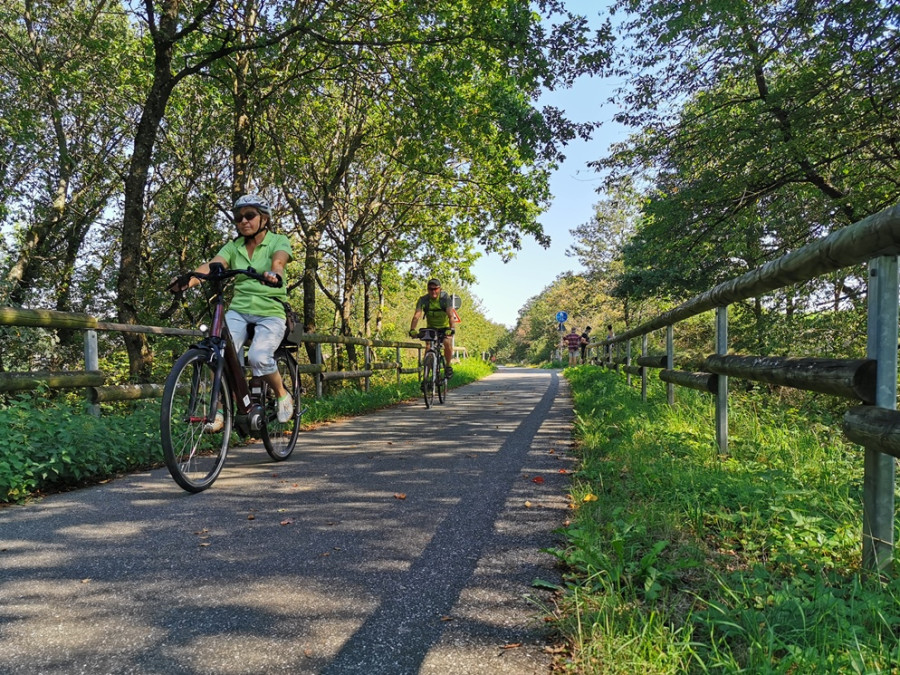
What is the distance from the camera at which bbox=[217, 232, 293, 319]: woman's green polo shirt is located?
3.90 meters

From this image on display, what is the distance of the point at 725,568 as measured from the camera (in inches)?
75.4

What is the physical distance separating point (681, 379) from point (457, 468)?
2.02m

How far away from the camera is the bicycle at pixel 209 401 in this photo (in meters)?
3.23

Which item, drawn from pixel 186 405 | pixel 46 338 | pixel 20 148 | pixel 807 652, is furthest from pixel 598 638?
pixel 20 148

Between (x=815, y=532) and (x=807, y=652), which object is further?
(x=815, y=532)

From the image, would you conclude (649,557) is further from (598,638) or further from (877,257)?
(877,257)

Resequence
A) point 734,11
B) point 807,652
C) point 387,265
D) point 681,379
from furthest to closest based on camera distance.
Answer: point 387,265
point 734,11
point 681,379
point 807,652

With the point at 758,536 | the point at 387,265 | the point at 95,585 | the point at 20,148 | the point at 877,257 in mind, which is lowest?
the point at 95,585

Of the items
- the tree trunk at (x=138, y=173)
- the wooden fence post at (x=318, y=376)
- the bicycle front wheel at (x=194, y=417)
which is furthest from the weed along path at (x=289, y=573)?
the wooden fence post at (x=318, y=376)

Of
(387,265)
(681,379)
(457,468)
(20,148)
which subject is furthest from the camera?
(387,265)

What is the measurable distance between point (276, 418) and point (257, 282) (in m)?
1.10

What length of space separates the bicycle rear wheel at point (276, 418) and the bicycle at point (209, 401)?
66mm

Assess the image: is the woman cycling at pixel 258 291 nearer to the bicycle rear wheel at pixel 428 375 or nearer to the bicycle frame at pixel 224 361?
the bicycle frame at pixel 224 361

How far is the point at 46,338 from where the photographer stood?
39.7 ft
